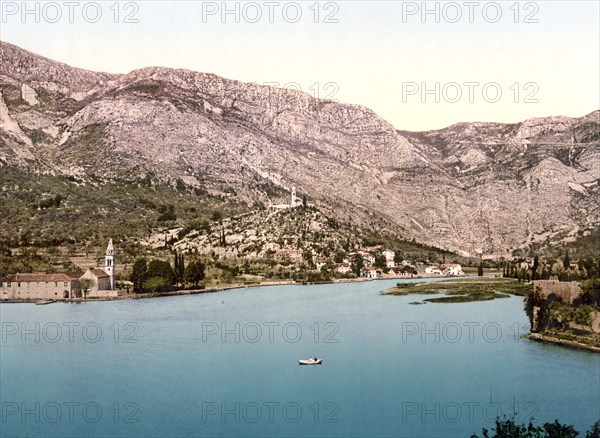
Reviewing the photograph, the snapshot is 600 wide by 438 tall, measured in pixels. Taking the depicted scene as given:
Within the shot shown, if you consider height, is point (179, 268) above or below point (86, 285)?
above

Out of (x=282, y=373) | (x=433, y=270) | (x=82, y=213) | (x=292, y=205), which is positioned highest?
(x=292, y=205)

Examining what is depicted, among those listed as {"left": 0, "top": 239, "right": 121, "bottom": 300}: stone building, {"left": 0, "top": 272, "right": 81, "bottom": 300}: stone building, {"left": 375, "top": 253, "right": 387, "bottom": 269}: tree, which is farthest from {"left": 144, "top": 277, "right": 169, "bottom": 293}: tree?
{"left": 375, "top": 253, "right": 387, "bottom": 269}: tree

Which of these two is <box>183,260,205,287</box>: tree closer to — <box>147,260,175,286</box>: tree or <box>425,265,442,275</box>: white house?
<box>147,260,175,286</box>: tree

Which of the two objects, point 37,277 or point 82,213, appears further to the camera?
point 82,213

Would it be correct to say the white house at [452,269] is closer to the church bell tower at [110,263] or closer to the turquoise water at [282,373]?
the turquoise water at [282,373]

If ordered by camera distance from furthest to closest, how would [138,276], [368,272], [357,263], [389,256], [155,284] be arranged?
[389,256] < [368,272] < [357,263] < [138,276] < [155,284]

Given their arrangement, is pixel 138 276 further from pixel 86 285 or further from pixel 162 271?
pixel 86 285

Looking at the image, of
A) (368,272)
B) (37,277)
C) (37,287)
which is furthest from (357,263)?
(37,287)
